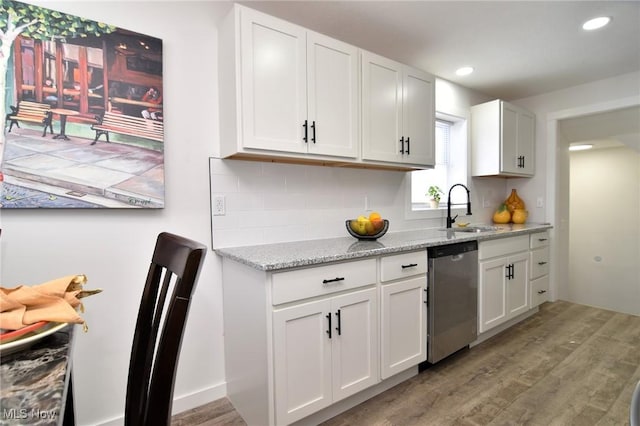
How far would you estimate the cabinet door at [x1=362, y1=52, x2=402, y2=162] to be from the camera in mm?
2154

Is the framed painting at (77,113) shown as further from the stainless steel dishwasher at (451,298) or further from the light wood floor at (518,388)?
the stainless steel dishwasher at (451,298)

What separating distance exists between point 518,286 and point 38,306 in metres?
3.38

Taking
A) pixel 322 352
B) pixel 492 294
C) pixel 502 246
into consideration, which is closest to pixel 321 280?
pixel 322 352

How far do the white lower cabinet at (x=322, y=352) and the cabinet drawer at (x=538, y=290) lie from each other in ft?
7.28

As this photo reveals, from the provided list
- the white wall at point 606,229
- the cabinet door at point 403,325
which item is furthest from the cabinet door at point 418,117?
the white wall at point 606,229

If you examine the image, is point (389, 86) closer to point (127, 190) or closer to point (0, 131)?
point (127, 190)

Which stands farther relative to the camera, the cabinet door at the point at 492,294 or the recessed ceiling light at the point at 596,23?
the cabinet door at the point at 492,294

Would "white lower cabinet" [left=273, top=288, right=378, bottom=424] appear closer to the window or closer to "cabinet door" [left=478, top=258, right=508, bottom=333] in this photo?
"cabinet door" [left=478, top=258, right=508, bottom=333]

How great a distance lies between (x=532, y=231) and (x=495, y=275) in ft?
2.70

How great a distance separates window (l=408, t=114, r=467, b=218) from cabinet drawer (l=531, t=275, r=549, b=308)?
1.09 metres

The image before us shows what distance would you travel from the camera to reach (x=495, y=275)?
8.70 feet

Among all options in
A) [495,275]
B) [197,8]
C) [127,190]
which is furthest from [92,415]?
[495,275]

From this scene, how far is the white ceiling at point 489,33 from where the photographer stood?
79.2 inches

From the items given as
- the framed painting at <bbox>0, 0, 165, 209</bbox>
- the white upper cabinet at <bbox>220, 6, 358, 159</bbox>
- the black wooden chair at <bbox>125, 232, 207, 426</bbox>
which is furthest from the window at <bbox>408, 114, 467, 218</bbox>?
the black wooden chair at <bbox>125, 232, 207, 426</bbox>
